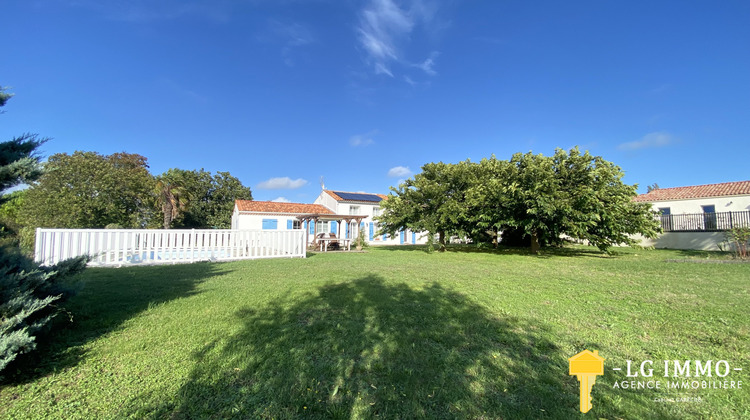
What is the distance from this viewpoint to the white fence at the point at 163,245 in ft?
27.6

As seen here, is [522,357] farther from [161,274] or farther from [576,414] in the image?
[161,274]

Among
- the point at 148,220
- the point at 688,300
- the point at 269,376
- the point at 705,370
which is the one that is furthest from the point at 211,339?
the point at 148,220

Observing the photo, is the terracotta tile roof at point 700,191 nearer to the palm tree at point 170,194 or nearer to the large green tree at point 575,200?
the large green tree at point 575,200

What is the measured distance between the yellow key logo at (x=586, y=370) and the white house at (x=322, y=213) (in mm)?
20460

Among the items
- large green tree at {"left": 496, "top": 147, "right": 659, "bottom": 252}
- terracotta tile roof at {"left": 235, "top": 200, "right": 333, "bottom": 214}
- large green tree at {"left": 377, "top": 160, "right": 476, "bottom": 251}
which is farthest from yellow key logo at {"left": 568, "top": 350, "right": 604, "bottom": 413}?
terracotta tile roof at {"left": 235, "top": 200, "right": 333, "bottom": 214}

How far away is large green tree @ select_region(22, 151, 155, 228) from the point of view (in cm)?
2311

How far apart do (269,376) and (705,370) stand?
3588mm

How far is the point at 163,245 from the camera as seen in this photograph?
33.0ft

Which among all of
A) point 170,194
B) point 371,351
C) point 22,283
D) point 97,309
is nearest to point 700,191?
point 371,351

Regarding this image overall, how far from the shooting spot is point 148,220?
2773cm

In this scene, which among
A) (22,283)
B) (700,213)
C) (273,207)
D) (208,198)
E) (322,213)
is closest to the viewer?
(22,283)

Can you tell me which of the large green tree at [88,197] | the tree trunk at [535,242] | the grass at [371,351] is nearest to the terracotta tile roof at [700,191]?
the tree trunk at [535,242]

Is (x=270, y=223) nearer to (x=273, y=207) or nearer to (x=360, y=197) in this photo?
(x=273, y=207)

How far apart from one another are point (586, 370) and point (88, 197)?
109 feet
